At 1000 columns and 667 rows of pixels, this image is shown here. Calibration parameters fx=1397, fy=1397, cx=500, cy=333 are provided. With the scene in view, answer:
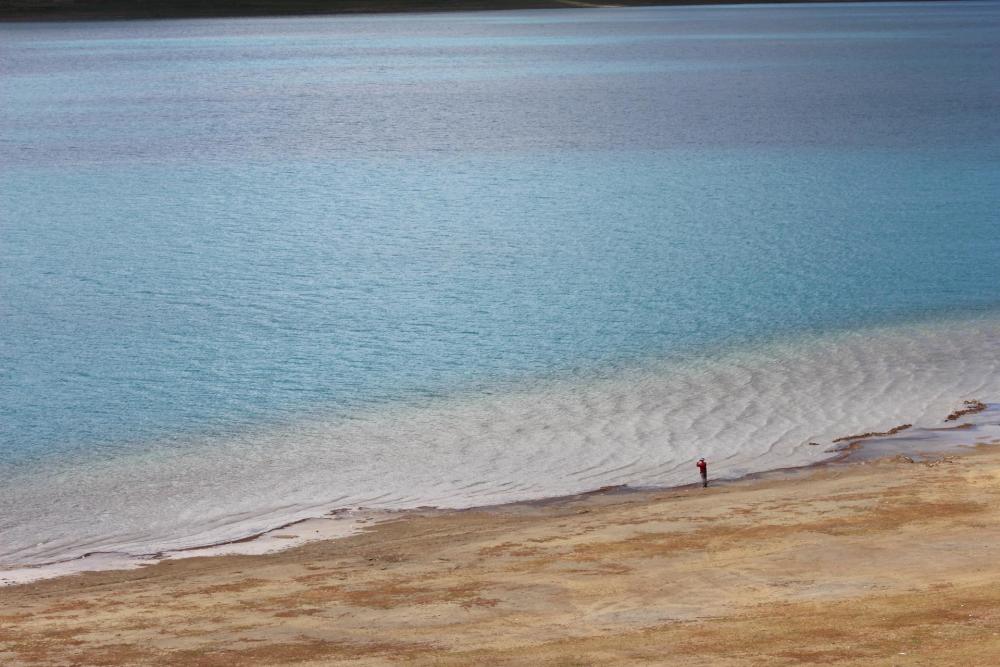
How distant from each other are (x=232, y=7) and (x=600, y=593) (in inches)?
5729

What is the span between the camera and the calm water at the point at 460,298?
16125 millimetres

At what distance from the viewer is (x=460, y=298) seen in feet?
81.4

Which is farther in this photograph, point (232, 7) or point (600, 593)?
point (232, 7)

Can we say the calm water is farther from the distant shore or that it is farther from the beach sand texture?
the distant shore

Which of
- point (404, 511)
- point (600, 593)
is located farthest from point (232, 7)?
point (600, 593)

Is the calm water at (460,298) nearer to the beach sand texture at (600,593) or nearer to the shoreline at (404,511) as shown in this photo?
the shoreline at (404,511)

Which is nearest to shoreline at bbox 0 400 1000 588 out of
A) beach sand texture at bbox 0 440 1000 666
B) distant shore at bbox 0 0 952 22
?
beach sand texture at bbox 0 440 1000 666

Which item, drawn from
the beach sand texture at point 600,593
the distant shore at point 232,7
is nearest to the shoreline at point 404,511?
the beach sand texture at point 600,593

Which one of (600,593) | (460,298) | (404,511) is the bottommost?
(600,593)

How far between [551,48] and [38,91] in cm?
4647

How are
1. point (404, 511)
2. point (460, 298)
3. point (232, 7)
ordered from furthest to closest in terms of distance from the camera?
point (232, 7), point (460, 298), point (404, 511)

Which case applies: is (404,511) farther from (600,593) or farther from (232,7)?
(232,7)

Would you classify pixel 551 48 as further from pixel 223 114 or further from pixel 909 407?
pixel 909 407

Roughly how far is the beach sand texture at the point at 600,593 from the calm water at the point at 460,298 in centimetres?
216
